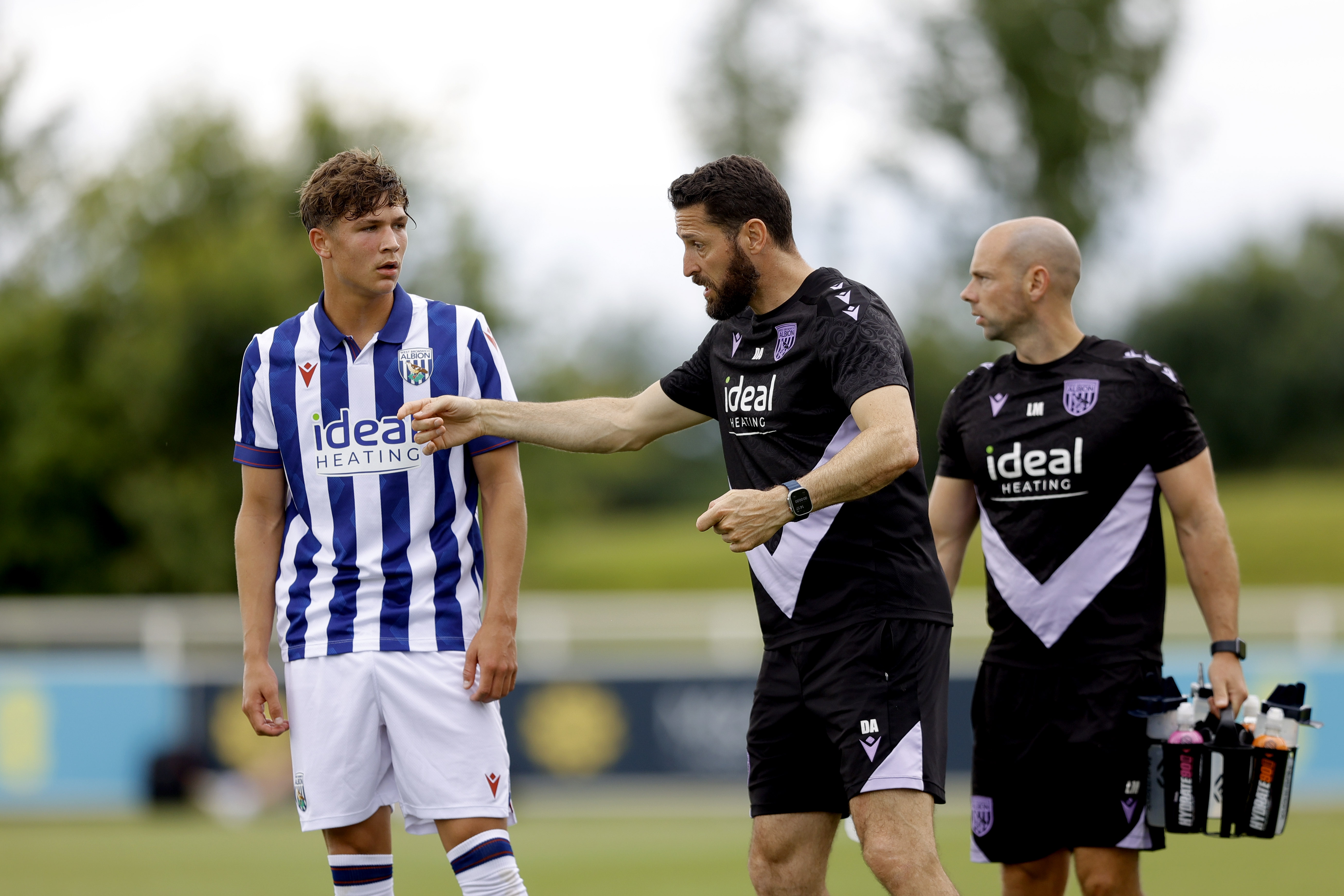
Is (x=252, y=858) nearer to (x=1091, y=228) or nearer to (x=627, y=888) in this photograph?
(x=627, y=888)

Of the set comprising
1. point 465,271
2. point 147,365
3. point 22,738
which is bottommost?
point 22,738

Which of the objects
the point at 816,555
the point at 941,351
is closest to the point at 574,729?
the point at 816,555

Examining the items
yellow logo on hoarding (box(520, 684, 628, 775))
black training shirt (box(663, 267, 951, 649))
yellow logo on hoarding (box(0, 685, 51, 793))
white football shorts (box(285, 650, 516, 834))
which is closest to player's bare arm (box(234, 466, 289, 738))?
white football shorts (box(285, 650, 516, 834))

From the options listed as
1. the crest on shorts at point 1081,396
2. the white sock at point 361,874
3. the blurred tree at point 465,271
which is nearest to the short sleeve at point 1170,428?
the crest on shorts at point 1081,396

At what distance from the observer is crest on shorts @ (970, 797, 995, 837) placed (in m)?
5.17

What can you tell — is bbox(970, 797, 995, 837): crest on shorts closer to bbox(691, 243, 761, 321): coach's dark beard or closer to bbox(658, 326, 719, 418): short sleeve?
bbox(658, 326, 719, 418): short sleeve

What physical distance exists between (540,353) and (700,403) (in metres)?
20.1

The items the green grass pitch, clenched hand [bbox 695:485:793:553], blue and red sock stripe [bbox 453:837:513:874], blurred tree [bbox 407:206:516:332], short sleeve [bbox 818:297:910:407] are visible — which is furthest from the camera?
blurred tree [bbox 407:206:516:332]

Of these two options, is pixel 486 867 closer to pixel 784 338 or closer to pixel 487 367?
pixel 487 367

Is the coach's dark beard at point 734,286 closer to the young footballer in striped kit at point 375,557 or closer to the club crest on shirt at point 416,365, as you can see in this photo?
the young footballer in striped kit at point 375,557

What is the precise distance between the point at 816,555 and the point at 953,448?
3.75 ft

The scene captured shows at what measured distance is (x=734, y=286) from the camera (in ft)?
14.9

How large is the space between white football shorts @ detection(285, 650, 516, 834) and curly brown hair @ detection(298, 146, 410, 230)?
1268 mm

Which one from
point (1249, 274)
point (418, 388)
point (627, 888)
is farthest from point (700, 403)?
point (1249, 274)
